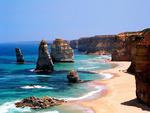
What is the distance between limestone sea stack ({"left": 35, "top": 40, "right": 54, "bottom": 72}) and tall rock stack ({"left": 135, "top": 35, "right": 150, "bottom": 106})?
156 feet

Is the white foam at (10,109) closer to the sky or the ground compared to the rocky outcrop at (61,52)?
closer to the ground

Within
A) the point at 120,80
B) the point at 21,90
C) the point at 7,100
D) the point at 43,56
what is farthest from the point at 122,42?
the point at 7,100

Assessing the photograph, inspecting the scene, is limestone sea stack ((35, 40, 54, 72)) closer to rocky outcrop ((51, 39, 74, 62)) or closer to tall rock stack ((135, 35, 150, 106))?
rocky outcrop ((51, 39, 74, 62))

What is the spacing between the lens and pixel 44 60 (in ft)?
302

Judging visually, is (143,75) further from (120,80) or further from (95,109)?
(120,80)

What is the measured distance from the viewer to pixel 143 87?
46.2m

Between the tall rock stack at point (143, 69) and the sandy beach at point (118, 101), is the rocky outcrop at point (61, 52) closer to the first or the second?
the sandy beach at point (118, 101)

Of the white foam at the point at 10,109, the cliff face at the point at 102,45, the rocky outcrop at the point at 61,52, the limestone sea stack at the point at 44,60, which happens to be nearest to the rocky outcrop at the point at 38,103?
the white foam at the point at 10,109

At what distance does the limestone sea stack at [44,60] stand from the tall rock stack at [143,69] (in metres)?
47.7

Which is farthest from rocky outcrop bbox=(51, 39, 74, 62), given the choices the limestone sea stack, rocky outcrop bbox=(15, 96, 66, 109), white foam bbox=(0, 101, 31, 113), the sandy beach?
white foam bbox=(0, 101, 31, 113)

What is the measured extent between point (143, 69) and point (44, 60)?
160ft

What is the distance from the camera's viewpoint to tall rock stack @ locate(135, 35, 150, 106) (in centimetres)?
4578

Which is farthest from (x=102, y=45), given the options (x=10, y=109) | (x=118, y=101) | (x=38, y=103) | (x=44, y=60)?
(x=10, y=109)

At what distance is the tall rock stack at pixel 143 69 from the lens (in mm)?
45781
